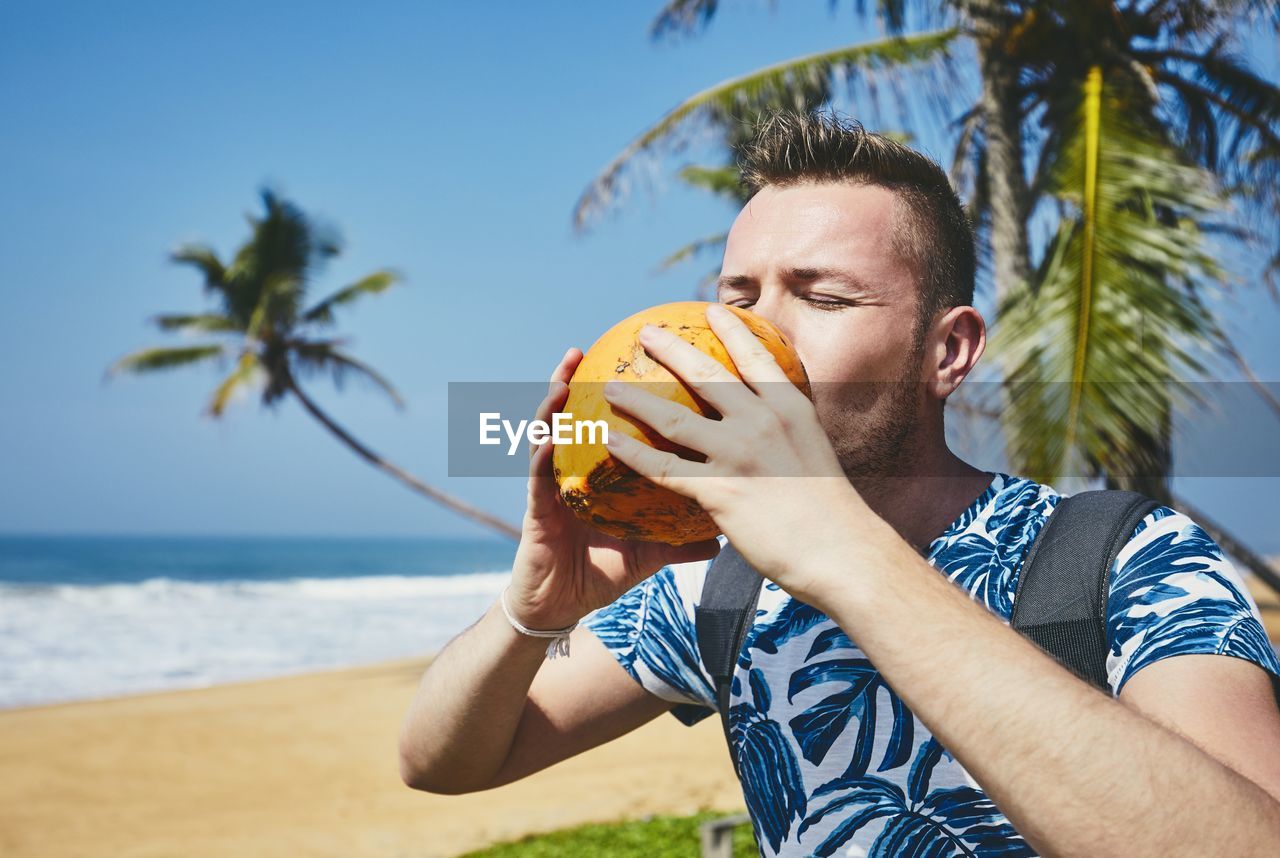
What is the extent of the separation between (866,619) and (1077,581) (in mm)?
488

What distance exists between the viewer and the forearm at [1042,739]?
3.44 ft

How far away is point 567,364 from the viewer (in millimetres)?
1531

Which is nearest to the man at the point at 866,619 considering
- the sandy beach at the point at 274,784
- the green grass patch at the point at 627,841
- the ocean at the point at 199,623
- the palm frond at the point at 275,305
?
the green grass patch at the point at 627,841

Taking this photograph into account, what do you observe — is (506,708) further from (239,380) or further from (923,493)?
(239,380)

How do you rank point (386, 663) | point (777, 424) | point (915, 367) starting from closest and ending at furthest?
point (777, 424)
point (915, 367)
point (386, 663)

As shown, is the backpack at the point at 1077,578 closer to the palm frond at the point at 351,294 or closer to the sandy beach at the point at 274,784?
the sandy beach at the point at 274,784

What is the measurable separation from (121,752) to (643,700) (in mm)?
11925

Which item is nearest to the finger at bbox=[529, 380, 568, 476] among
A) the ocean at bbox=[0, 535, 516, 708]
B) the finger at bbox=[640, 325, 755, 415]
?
the finger at bbox=[640, 325, 755, 415]

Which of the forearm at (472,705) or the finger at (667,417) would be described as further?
the forearm at (472,705)

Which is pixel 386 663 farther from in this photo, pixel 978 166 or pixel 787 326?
pixel 787 326

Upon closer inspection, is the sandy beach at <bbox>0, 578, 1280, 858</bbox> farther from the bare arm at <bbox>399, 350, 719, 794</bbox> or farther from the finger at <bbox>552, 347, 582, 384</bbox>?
the finger at <bbox>552, 347, 582, 384</bbox>

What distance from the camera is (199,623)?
25047mm

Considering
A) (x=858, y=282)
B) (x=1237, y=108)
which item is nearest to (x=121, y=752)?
(x=858, y=282)

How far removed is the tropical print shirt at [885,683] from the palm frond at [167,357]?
2217 cm
